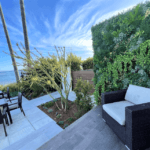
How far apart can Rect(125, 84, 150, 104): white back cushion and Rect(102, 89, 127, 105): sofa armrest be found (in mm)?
100

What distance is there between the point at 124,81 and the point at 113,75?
30 centimetres

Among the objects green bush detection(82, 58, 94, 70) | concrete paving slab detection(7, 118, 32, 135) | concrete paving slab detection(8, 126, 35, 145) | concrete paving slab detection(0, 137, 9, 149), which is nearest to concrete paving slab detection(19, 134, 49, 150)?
concrete paving slab detection(8, 126, 35, 145)

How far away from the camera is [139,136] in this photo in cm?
111

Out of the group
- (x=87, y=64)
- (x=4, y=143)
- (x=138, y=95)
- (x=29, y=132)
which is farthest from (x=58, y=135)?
(x=87, y=64)

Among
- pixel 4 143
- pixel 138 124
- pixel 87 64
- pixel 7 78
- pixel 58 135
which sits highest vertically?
pixel 87 64

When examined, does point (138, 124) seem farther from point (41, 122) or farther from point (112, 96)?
point (41, 122)

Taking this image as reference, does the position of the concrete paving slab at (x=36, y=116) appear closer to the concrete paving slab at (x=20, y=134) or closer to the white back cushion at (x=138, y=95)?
the concrete paving slab at (x=20, y=134)

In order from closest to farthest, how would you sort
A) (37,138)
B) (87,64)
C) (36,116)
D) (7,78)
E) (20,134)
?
1. (37,138)
2. (20,134)
3. (36,116)
4. (87,64)
5. (7,78)

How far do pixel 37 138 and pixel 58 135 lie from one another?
79 centimetres

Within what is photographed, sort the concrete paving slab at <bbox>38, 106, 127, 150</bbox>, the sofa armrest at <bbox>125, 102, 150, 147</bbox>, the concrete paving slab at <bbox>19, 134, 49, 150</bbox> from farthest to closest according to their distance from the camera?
1. the concrete paving slab at <bbox>19, 134, 49, 150</bbox>
2. the concrete paving slab at <bbox>38, 106, 127, 150</bbox>
3. the sofa armrest at <bbox>125, 102, 150, 147</bbox>

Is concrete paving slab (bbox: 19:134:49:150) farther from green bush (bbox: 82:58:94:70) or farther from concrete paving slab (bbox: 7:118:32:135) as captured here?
green bush (bbox: 82:58:94:70)

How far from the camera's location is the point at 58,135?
1571 millimetres

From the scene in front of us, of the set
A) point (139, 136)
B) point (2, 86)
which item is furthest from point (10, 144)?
point (2, 86)

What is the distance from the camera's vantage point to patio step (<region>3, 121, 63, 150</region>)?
69.2 inches
